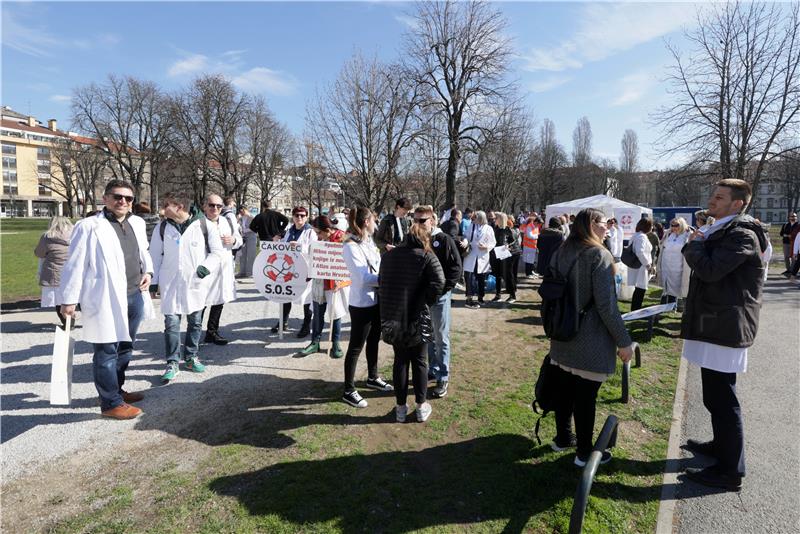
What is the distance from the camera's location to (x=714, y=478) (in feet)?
11.1

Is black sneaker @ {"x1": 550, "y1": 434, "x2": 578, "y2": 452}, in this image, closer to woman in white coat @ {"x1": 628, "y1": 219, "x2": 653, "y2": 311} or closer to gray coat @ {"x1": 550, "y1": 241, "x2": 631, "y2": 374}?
gray coat @ {"x1": 550, "y1": 241, "x2": 631, "y2": 374}

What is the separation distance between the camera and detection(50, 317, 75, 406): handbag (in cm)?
384

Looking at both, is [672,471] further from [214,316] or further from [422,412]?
[214,316]

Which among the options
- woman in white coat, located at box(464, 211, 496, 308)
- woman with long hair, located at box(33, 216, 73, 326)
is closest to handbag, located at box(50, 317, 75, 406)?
woman with long hair, located at box(33, 216, 73, 326)

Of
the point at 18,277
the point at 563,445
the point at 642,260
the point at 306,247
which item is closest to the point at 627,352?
the point at 563,445

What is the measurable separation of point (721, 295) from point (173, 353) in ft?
18.4

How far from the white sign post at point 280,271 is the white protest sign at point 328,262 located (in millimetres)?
706

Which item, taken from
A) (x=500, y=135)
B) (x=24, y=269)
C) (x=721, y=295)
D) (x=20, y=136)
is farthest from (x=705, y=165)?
(x=20, y=136)

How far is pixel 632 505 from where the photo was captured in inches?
124

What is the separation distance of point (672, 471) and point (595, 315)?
1.56 meters

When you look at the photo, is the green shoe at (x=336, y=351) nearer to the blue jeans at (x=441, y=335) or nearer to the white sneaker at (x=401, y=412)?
the blue jeans at (x=441, y=335)

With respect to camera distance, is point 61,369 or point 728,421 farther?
point 61,369

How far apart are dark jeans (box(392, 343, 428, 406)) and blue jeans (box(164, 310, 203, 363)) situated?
2821 millimetres

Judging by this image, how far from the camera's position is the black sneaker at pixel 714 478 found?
3.34 metres
